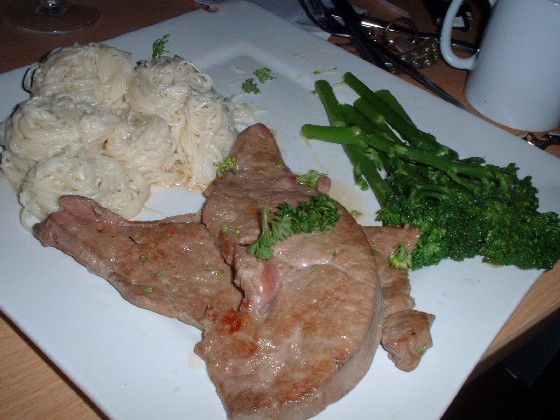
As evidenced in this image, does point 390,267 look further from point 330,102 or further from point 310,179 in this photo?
point 330,102

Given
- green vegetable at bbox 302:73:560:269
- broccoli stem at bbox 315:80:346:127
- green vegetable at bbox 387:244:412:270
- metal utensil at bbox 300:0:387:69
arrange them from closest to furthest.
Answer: green vegetable at bbox 387:244:412:270, green vegetable at bbox 302:73:560:269, broccoli stem at bbox 315:80:346:127, metal utensil at bbox 300:0:387:69

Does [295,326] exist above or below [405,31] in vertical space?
below

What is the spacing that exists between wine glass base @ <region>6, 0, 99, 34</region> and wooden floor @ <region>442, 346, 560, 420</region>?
5.28m

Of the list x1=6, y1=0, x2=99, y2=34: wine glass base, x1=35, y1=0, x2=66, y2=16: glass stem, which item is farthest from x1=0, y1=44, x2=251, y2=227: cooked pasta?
x1=35, y1=0, x2=66, y2=16: glass stem

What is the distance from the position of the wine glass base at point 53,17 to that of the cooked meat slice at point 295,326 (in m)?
3.55

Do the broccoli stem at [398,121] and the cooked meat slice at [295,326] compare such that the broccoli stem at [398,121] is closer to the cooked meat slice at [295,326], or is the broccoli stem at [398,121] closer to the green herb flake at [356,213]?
the green herb flake at [356,213]

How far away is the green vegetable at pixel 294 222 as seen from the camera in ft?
8.01

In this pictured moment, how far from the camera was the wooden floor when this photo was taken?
4.83 m

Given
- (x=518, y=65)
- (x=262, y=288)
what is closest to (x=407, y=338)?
(x=262, y=288)

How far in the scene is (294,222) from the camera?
258 cm

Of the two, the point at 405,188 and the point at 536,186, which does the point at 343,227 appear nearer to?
the point at 405,188

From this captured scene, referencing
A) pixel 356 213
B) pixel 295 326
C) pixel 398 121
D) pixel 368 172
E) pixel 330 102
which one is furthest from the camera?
pixel 330 102

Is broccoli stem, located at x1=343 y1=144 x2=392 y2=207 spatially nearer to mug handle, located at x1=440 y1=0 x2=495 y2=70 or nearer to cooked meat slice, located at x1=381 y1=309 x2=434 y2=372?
cooked meat slice, located at x1=381 y1=309 x2=434 y2=372

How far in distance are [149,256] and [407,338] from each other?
1408 millimetres
